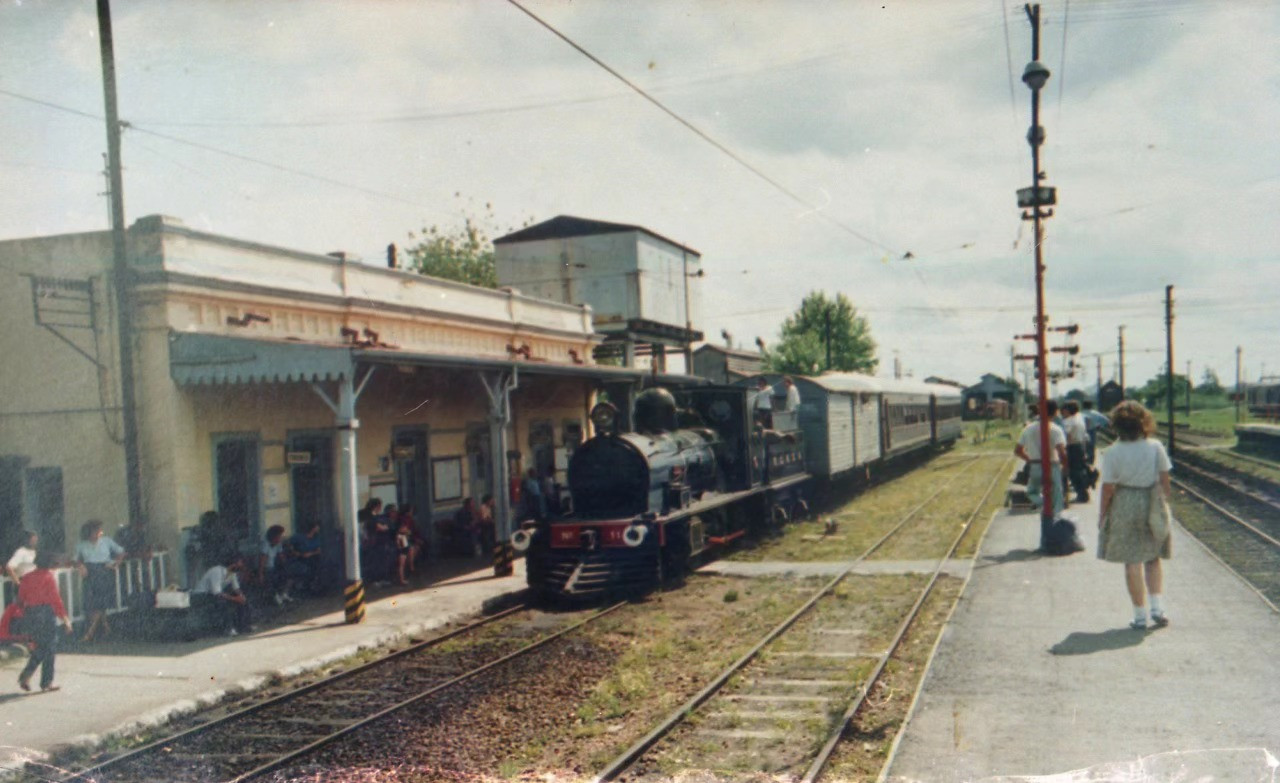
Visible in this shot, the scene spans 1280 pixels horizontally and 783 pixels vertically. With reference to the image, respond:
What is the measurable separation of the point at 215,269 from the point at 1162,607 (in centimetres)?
1139

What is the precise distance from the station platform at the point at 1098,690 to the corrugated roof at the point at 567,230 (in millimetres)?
17785

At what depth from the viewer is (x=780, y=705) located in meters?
6.90

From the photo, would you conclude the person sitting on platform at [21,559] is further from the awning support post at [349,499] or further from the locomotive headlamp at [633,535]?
the locomotive headlamp at [633,535]

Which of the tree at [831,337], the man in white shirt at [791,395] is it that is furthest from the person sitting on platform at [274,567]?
the tree at [831,337]

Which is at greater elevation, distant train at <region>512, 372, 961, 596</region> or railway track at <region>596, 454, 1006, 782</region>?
distant train at <region>512, 372, 961, 596</region>

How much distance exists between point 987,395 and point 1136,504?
7166 cm

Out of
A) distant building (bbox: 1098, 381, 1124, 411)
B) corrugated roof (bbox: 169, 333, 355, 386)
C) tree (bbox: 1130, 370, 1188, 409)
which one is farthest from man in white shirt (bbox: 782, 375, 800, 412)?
tree (bbox: 1130, 370, 1188, 409)

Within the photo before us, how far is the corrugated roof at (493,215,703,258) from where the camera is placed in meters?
26.0

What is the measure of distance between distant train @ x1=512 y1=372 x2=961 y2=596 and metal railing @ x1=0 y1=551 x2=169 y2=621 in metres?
4.11

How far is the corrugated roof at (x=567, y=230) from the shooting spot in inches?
1022

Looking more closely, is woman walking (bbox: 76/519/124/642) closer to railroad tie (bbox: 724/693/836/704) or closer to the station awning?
the station awning

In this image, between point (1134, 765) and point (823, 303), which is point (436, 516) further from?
point (823, 303)

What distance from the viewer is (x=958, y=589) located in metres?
10.8

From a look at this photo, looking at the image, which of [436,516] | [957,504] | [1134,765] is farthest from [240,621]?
[957,504]
